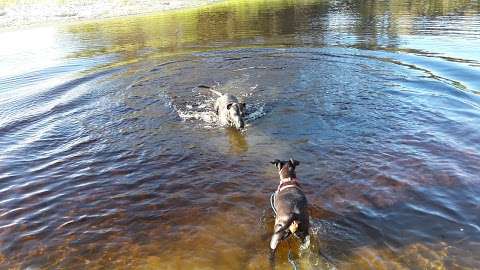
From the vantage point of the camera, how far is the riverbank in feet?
130

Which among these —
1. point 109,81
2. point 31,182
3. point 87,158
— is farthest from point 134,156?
point 109,81

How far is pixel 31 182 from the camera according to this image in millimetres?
10234

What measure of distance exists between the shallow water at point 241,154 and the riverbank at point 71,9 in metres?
18.7

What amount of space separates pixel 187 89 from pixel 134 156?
6016 mm

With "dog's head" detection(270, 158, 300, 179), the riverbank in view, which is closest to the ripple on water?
"dog's head" detection(270, 158, 300, 179)

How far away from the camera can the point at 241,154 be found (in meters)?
11.4

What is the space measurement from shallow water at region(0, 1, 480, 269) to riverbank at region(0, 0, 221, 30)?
18693 millimetres

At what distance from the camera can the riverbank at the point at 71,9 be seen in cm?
3975

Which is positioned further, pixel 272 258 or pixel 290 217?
pixel 272 258

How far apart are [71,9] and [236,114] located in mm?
38796

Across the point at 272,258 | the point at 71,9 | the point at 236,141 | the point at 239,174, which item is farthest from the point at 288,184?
the point at 71,9

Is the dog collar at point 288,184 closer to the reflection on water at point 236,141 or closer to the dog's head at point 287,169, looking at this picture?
the dog's head at point 287,169

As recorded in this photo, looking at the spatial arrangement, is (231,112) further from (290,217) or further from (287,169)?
(290,217)

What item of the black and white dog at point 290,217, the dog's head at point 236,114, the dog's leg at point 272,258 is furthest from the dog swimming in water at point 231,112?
the dog's leg at point 272,258
